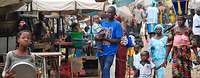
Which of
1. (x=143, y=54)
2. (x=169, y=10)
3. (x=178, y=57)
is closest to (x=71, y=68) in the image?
(x=143, y=54)

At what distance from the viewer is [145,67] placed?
37.1 feet

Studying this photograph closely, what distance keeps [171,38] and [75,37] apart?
7989 mm

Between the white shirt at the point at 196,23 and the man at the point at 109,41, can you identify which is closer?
the man at the point at 109,41

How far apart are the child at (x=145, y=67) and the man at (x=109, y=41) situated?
1.21 meters

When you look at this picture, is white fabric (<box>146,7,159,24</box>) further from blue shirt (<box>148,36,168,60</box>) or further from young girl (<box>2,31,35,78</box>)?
young girl (<box>2,31,35,78</box>)

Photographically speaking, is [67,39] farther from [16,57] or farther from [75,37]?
[16,57]

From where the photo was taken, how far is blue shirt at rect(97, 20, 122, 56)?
33.2ft

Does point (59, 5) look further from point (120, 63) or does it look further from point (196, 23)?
point (120, 63)

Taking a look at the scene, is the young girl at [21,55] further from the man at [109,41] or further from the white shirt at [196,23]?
the white shirt at [196,23]

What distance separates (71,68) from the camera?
14492 millimetres

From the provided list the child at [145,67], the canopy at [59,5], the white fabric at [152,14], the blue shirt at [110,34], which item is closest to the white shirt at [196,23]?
the child at [145,67]

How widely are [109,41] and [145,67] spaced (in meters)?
1.56

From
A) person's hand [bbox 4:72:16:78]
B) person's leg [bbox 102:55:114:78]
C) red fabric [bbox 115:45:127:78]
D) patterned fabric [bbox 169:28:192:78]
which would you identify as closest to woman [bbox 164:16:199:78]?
patterned fabric [bbox 169:28:192:78]

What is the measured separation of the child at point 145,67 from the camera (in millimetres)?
11305
